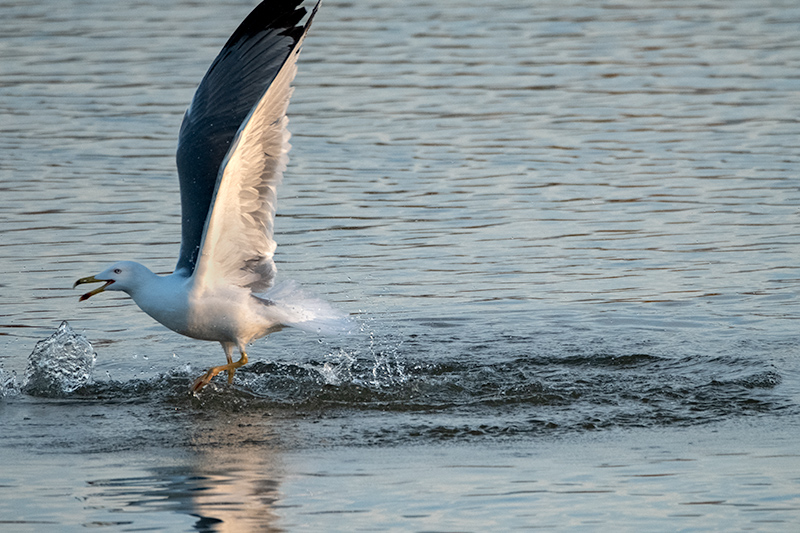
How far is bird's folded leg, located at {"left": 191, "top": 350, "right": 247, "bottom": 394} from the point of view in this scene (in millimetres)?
7680

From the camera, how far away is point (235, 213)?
7227 mm

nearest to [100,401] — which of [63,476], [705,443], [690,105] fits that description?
[63,476]

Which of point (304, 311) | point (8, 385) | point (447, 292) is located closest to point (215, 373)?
point (304, 311)

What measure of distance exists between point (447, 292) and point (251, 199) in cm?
282

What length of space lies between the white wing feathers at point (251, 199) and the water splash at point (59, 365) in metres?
1.13

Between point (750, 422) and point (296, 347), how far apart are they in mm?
3195

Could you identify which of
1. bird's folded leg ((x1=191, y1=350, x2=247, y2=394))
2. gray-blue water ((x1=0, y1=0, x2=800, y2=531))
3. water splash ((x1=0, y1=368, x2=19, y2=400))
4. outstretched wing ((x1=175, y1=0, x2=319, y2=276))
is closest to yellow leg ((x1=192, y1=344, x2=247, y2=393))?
bird's folded leg ((x1=191, y1=350, x2=247, y2=394))

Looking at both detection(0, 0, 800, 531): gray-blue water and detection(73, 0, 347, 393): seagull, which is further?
detection(73, 0, 347, 393): seagull

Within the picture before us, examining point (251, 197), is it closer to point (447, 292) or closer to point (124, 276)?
point (124, 276)

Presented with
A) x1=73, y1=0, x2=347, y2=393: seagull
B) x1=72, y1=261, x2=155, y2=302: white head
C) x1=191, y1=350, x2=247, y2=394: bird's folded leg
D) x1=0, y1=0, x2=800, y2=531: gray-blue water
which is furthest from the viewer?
x1=191, y1=350, x2=247, y2=394: bird's folded leg

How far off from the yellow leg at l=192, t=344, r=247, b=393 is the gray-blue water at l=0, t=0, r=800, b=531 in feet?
0.35

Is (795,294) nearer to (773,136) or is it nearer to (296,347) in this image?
(296,347)

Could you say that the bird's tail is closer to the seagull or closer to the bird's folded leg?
the seagull

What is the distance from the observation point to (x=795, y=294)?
30.8 ft
